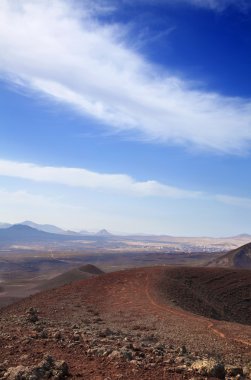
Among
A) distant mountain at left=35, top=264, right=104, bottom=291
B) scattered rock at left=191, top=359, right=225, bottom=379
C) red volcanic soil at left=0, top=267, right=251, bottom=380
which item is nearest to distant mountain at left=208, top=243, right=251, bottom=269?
distant mountain at left=35, top=264, right=104, bottom=291

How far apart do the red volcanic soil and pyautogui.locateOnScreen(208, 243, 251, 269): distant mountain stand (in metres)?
72.4

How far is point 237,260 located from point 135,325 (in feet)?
323

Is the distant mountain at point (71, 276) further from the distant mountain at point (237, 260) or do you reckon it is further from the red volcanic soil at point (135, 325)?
the distant mountain at point (237, 260)

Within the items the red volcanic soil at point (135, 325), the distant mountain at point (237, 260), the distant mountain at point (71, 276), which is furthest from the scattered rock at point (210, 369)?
the distant mountain at point (237, 260)

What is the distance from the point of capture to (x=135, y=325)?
2242cm

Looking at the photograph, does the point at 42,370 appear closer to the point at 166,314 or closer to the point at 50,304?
the point at 166,314

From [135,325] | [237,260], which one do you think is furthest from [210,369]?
[237,260]

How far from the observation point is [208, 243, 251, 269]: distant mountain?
4466 inches

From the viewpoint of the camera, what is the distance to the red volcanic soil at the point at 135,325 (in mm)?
11801

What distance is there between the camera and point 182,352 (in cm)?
1435

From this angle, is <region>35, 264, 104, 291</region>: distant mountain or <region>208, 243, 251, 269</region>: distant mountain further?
<region>208, 243, 251, 269</region>: distant mountain

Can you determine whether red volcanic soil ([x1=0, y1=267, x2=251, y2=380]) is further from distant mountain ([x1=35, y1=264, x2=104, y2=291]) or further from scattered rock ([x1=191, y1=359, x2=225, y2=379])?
distant mountain ([x1=35, y1=264, x2=104, y2=291])

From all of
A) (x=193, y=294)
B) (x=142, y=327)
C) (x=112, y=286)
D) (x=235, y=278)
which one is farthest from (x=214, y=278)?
(x=142, y=327)

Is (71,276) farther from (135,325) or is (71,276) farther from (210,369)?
(210,369)
